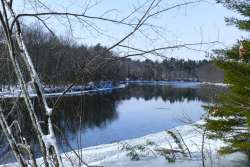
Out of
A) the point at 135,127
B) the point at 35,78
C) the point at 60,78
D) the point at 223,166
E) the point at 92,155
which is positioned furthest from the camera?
the point at 135,127

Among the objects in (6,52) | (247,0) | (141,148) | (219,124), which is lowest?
(141,148)

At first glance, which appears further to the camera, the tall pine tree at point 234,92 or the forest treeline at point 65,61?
the tall pine tree at point 234,92

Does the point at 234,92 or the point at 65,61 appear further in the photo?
the point at 234,92

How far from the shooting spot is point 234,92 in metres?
6.90

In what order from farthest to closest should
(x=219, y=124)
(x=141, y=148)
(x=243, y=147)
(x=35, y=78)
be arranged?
(x=141, y=148) → (x=219, y=124) → (x=243, y=147) → (x=35, y=78)

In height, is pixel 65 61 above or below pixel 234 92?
above

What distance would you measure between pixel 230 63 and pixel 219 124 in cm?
113

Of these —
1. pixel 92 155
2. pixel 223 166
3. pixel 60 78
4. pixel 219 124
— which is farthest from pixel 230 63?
pixel 92 155

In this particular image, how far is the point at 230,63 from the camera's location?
22.9 ft

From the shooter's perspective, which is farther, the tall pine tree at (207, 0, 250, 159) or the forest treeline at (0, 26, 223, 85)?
the tall pine tree at (207, 0, 250, 159)

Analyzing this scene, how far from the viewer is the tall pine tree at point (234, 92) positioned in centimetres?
656

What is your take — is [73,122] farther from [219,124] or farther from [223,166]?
[219,124]

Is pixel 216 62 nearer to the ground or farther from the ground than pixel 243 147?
farther from the ground

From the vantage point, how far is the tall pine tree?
21.5 ft
